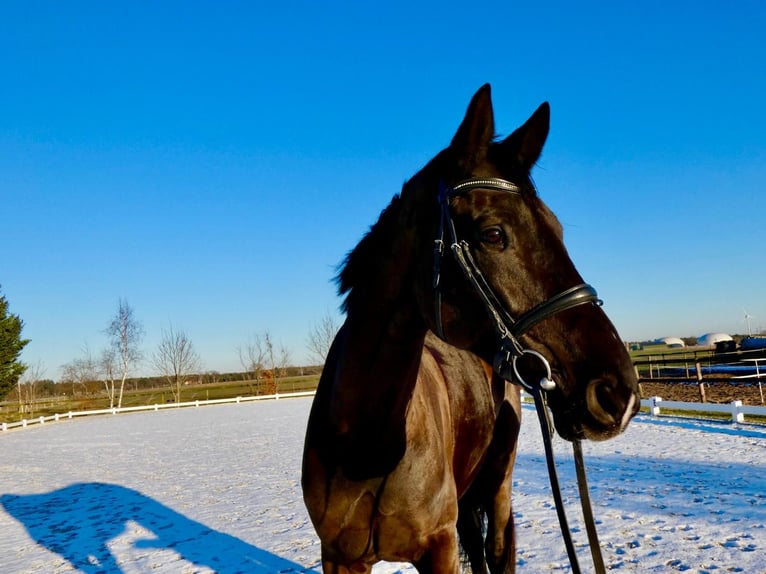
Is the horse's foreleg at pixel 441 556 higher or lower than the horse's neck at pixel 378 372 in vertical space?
lower

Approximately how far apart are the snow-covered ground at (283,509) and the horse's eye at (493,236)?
4254 millimetres

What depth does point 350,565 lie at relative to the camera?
2.35 metres

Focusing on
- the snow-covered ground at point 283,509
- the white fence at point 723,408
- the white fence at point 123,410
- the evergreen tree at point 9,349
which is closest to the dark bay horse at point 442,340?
the snow-covered ground at point 283,509

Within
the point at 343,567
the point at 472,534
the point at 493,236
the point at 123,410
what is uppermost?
the point at 493,236

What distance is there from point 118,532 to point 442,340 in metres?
7.01

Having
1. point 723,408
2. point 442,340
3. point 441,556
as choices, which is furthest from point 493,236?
point 723,408

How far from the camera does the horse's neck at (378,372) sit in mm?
2018

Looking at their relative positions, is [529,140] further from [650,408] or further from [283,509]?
[650,408]

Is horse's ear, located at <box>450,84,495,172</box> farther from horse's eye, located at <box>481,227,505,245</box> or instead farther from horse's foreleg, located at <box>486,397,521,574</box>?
horse's foreleg, located at <box>486,397,521,574</box>

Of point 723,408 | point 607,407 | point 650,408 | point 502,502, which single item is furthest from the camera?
point 650,408

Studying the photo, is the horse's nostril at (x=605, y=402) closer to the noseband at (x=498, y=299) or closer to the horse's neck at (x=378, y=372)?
the noseband at (x=498, y=299)

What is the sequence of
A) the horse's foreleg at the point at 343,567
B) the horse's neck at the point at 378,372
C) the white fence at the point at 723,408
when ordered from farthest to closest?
the white fence at the point at 723,408 < the horse's foreleg at the point at 343,567 < the horse's neck at the point at 378,372

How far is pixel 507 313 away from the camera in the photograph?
1552 millimetres

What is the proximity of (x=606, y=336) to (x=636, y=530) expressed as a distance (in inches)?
209
